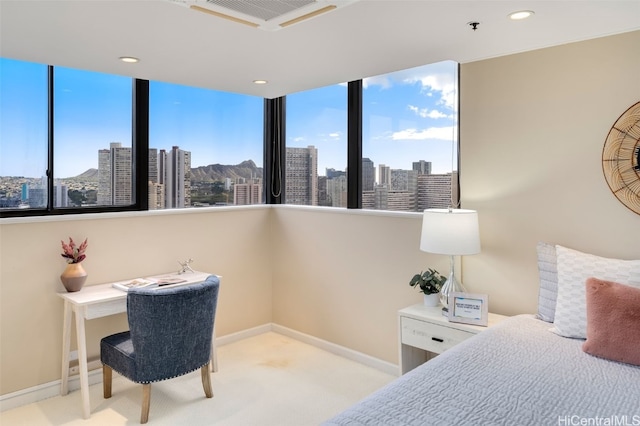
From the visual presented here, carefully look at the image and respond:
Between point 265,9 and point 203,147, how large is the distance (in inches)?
88.1

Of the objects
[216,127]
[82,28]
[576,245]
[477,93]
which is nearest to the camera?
[82,28]

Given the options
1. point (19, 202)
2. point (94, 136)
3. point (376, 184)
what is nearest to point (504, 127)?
point (376, 184)

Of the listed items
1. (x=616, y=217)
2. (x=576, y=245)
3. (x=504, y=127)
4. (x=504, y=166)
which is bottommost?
(x=576, y=245)

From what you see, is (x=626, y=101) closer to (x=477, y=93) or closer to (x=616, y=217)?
(x=616, y=217)

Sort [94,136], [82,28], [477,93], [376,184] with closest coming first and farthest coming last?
[82,28], [477,93], [94,136], [376,184]

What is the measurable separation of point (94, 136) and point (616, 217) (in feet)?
11.5

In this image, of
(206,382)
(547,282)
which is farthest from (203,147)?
(547,282)

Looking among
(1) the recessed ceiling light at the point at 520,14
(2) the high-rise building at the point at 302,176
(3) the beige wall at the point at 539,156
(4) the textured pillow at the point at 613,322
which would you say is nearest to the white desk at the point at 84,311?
(2) the high-rise building at the point at 302,176

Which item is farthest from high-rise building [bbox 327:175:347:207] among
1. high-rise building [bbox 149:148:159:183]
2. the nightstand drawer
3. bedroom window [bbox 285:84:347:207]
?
high-rise building [bbox 149:148:159:183]

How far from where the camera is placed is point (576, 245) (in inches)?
102

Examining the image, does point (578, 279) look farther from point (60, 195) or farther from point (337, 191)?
point (60, 195)

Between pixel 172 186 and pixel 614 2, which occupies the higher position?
pixel 614 2

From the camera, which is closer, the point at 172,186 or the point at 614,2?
the point at 614,2

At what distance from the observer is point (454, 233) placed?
2732 mm
